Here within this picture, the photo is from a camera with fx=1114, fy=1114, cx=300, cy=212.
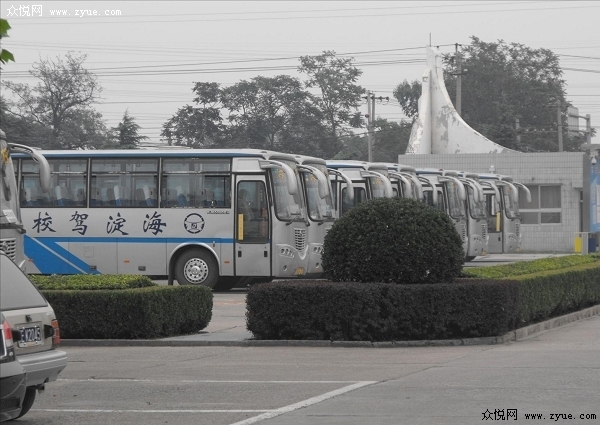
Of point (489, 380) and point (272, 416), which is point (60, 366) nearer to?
point (272, 416)

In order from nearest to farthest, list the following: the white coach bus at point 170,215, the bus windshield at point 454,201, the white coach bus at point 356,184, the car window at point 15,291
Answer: the car window at point 15,291 < the white coach bus at point 170,215 < the white coach bus at point 356,184 < the bus windshield at point 454,201

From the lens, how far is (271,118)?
7725 centimetres

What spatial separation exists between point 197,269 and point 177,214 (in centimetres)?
144

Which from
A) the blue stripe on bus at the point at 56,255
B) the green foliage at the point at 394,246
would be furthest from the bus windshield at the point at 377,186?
the green foliage at the point at 394,246

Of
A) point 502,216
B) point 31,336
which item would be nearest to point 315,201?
point 502,216

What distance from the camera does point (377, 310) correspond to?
15.7 m

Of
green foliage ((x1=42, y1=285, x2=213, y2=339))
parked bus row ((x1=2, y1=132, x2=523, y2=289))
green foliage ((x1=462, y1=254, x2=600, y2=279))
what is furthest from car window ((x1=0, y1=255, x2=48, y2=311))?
parked bus row ((x1=2, y1=132, x2=523, y2=289))

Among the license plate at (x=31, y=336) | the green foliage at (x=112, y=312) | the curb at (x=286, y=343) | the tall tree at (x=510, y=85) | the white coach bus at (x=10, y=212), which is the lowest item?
the curb at (x=286, y=343)

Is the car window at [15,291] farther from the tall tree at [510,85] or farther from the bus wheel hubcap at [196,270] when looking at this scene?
the tall tree at [510,85]

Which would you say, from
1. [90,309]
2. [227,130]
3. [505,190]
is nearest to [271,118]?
[227,130]

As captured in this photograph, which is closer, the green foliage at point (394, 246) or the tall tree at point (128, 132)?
the green foliage at point (394, 246)

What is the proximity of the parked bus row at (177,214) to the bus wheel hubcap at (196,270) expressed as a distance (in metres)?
0.02

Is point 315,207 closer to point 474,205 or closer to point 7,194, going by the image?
point 7,194

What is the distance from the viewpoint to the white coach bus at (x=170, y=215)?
87.8ft
